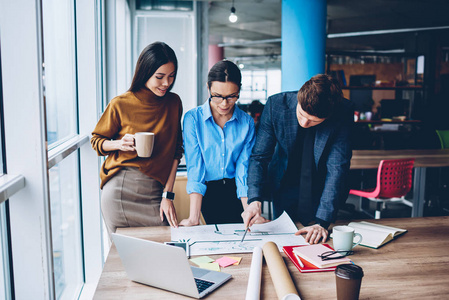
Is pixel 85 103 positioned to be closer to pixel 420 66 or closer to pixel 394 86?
pixel 394 86

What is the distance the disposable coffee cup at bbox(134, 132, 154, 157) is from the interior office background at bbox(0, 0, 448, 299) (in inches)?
14.2

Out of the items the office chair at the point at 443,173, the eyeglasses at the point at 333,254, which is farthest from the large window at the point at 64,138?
the office chair at the point at 443,173

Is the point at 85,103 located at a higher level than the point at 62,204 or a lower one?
higher

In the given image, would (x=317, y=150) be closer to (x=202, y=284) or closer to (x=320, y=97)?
(x=320, y=97)

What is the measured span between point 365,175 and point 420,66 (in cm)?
297

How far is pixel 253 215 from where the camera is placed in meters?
1.63

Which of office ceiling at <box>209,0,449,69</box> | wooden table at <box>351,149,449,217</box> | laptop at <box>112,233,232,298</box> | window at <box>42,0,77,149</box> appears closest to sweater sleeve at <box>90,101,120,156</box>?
window at <box>42,0,77,149</box>

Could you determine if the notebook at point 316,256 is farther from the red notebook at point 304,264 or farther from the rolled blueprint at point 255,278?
the rolled blueprint at point 255,278

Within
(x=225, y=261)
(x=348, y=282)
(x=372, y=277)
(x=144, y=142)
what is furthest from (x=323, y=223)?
(x=144, y=142)

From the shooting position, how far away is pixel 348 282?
1015 millimetres

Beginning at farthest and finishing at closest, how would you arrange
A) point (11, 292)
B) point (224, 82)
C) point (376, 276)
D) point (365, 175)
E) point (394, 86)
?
point (394, 86), point (365, 175), point (224, 82), point (11, 292), point (376, 276)

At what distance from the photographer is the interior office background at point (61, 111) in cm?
128

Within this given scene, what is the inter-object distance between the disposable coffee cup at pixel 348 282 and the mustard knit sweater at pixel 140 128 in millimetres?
1080

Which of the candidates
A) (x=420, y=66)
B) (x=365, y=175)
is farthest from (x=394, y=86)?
(x=365, y=175)
